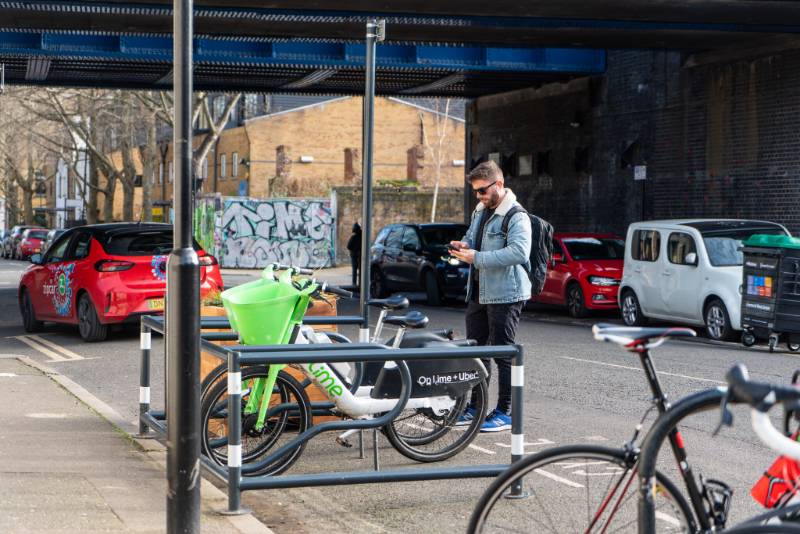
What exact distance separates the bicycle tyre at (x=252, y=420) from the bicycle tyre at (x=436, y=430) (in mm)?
833

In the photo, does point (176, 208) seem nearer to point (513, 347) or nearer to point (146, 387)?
point (513, 347)

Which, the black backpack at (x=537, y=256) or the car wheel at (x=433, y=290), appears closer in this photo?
the black backpack at (x=537, y=256)

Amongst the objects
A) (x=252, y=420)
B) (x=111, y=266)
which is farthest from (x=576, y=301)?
(x=252, y=420)

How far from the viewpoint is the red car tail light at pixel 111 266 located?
52.2 ft

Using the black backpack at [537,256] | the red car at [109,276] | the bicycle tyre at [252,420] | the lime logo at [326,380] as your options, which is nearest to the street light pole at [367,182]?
the black backpack at [537,256]

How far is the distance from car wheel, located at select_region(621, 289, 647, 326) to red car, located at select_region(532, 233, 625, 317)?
4.87ft

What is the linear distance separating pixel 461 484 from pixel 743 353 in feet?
29.7

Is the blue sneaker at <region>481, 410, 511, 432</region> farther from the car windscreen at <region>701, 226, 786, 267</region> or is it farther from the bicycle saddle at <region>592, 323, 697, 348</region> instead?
the car windscreen at <region>701, 226, 786, 267</region>

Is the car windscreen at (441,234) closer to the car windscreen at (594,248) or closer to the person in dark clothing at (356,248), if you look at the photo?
the car windscreen at (594,248)

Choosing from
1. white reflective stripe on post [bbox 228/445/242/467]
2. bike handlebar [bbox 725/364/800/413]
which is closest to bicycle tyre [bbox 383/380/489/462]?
white reflective stripe on post [bbox 228/445/242/467]

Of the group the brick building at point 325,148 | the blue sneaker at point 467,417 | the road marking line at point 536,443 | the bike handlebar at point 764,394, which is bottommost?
the road marking line at point 536,443

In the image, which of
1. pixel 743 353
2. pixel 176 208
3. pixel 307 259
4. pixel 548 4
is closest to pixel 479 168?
pixel 176 208

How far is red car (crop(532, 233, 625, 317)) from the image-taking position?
71.4 ft

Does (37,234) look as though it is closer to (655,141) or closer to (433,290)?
(433,290)
